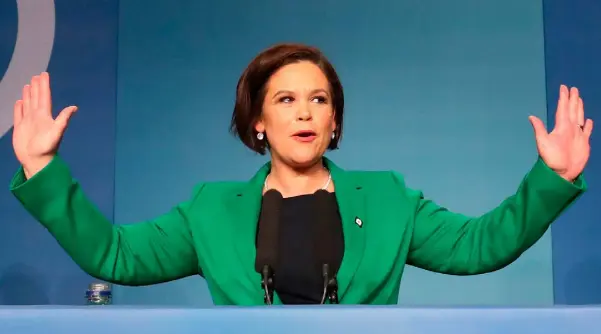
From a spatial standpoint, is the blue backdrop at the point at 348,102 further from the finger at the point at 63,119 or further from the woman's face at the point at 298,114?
the finger at the point at 63,119

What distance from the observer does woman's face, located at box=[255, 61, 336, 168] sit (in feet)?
4.42

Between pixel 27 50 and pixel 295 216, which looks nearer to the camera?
pixel 295 216

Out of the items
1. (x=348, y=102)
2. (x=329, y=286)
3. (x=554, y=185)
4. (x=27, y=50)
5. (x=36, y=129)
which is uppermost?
(x=27, y=50)

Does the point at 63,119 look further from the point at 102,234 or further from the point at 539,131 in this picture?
the point at 539,131

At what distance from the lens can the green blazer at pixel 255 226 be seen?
1.18m

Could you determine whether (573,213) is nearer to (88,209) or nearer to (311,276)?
(311,276)

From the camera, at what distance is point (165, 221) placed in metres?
1.38

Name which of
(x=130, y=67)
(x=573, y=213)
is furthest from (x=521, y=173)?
(x=130, y=67)

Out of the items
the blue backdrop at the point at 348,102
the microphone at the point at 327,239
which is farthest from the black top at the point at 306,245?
the blue backdrop at the point at 348,102

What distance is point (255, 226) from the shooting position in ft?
4.32

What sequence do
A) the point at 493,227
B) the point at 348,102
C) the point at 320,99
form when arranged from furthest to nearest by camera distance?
the point at 348,102 < the point at 320,99 < the point at 493,227

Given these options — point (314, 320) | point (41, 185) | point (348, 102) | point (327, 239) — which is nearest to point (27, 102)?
point (41, 185)

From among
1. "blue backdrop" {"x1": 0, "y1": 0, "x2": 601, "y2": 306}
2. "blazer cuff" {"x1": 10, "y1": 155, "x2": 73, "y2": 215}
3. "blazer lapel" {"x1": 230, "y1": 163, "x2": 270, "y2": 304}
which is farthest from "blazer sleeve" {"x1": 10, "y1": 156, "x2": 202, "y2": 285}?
"blue backdrop" {"x1": 0, "y1": 0, "x2": 601, "y2": 306}

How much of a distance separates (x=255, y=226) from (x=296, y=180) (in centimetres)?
13
